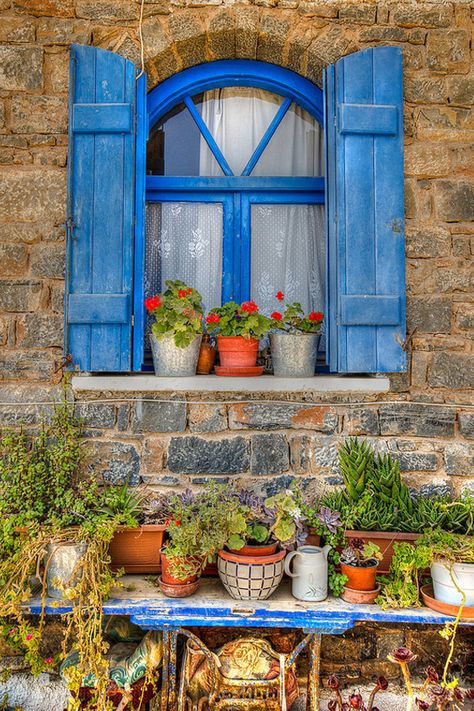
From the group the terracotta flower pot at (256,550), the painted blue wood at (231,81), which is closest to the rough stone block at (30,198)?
the painted blue wood at (231,81)

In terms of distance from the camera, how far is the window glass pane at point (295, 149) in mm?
3615

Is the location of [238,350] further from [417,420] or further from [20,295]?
[20,295]

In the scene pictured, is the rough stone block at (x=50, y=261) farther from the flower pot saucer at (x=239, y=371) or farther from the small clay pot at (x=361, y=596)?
the small clay pot at (x=361, y=596)

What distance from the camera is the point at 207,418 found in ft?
10.6

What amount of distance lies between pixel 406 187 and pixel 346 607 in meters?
2.26

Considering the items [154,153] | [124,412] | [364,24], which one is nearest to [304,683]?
[124,412]

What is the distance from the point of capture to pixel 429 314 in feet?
10.8

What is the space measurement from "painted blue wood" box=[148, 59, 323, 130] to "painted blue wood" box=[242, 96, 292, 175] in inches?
3.1

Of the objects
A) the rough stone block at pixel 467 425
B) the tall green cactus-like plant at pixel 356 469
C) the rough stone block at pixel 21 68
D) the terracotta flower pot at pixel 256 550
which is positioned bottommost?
the terracotta flower pot at pixel 256 550

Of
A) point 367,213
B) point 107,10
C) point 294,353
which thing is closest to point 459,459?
point 294,353

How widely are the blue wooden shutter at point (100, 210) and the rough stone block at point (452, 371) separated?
1704 mm

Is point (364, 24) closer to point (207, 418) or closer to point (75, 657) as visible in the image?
point (207, 418)

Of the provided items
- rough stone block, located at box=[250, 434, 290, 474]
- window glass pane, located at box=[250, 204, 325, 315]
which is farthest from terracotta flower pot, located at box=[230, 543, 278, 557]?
window glass pane, located at box=[250, 204, 325, 315]

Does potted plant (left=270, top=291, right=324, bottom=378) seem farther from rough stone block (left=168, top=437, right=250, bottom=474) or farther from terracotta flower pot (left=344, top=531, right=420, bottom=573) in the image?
terracotta flower pot (left=344, top=531, right=420, bottom=573)
